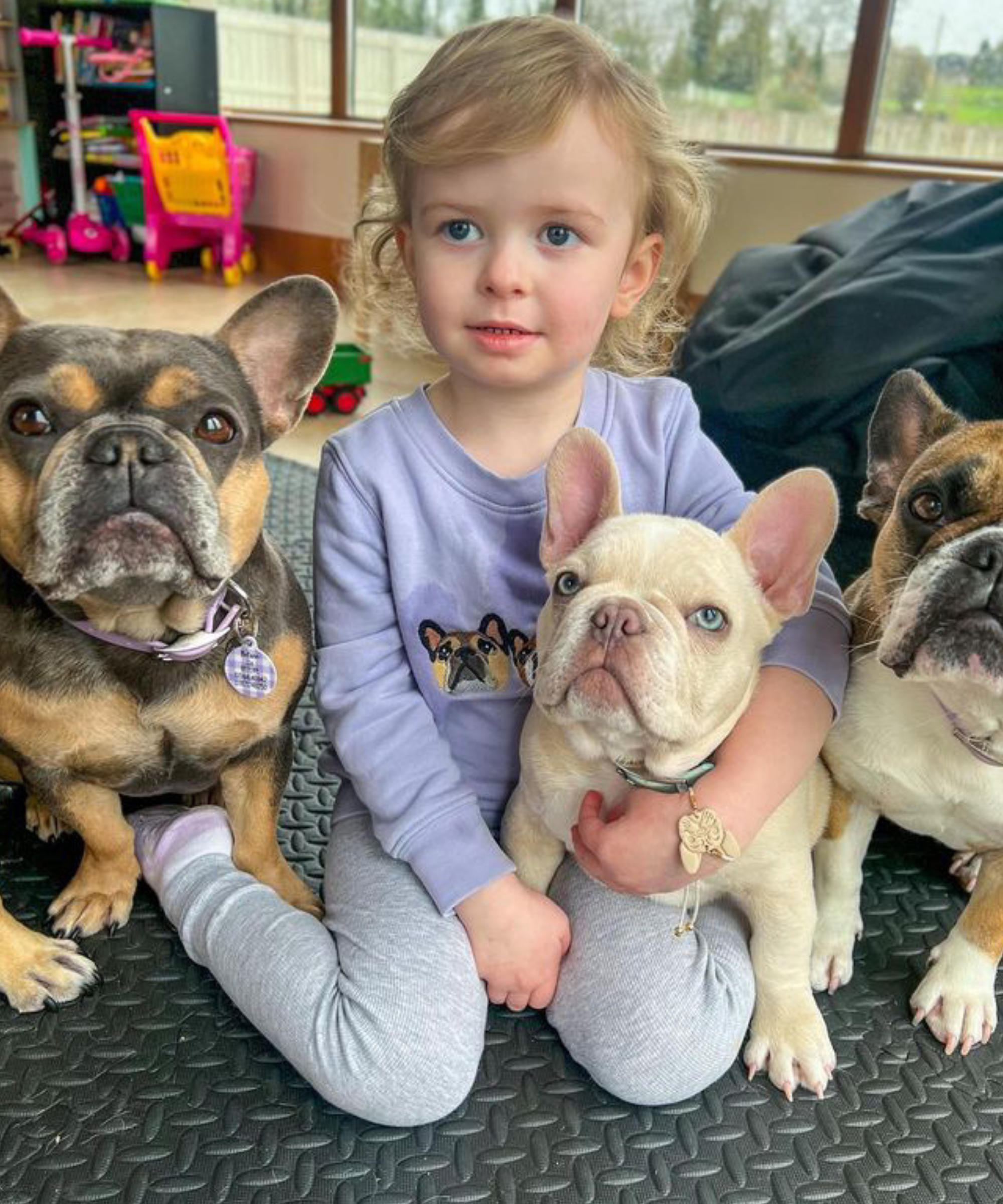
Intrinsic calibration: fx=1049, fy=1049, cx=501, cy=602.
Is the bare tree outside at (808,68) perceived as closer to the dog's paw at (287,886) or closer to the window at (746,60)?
the window at (746,60)

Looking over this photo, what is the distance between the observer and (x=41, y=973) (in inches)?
42.9

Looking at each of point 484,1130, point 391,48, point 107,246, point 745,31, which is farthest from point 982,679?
point 107,246

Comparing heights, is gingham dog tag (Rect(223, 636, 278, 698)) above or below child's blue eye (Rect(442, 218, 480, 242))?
below

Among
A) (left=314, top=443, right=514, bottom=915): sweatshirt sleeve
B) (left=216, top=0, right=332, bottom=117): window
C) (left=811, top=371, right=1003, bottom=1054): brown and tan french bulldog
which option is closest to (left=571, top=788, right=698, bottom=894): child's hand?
(left=314, top=443, right=514, bottom=915): sweatshirt sleeve

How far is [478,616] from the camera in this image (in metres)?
1.15

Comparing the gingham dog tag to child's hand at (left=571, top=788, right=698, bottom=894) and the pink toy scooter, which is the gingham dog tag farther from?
the pink toy scooter

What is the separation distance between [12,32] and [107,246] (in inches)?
55.8

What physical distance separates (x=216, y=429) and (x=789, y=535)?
1.84 feet

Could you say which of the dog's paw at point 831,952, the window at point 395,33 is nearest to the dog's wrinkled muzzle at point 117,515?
the dog's paw at point 831,952

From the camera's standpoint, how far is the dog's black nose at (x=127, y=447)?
935 mm

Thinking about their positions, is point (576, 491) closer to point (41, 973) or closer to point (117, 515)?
point (117, 515)

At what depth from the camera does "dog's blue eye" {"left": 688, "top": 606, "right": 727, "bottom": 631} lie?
2.95 ft

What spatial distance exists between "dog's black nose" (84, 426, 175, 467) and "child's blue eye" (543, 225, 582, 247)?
425 mm

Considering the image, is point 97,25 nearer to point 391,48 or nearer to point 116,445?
point 391,48
